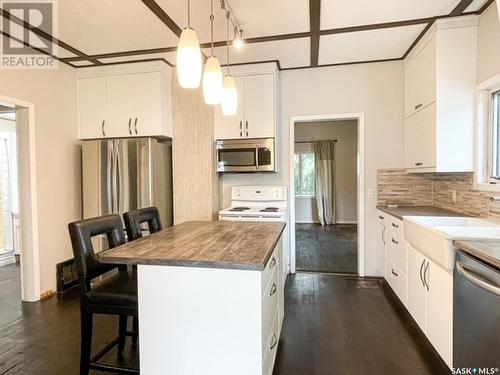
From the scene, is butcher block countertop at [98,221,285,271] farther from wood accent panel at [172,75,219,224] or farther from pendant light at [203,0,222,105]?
wood accent panel at [172,75,219,224]

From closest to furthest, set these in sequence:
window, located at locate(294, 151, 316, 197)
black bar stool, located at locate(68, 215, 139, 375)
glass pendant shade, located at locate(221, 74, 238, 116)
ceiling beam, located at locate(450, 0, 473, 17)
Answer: black bar stool, located at locate(68, 215, 139, 375) < glass pendant shade, located at locate(221, 74, 238, 116) < ceiling beam, located at locate(450, 0, 473, 17) < window, located at locate(294, 151, 316, 197)

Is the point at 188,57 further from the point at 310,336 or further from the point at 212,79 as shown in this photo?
the point at 310,336

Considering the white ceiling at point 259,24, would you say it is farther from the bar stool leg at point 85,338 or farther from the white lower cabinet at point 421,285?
the bar stool leg at point 85,338

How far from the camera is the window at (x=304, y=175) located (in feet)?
25.5

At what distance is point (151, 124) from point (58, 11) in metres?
1.31

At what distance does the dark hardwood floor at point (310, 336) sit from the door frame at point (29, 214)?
0.19m

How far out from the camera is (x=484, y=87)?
2.38m

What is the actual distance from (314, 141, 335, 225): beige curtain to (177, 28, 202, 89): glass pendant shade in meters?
6.26

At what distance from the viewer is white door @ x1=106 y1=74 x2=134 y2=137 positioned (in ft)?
11.3

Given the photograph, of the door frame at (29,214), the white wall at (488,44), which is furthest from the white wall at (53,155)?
the white wall at (488,44)

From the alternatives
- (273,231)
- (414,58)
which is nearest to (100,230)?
(273,231)

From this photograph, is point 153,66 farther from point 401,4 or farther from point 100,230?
point 401,4

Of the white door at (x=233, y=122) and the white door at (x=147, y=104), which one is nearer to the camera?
the white door at (x=147, y=104)

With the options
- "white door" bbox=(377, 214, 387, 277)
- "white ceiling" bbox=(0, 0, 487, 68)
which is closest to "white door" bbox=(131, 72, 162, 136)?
"white ceiling" bbox=(0, 0, 487, 68)
